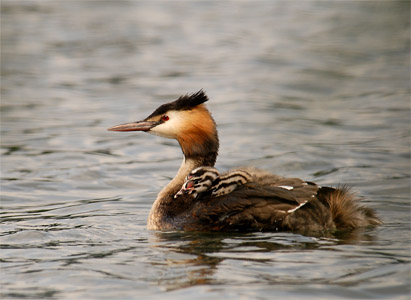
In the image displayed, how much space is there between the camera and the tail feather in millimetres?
8445

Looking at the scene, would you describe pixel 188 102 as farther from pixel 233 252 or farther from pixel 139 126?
pixel 233 252

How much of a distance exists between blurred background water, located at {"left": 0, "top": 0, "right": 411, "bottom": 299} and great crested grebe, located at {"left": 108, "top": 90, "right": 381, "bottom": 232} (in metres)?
0.17

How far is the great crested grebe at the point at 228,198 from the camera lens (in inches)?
323

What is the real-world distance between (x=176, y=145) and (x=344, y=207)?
584 centimetres

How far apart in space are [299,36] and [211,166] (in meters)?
14.6

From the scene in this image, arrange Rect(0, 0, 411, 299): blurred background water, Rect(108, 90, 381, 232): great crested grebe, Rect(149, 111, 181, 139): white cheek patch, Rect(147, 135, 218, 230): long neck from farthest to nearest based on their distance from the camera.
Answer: Rect(149, 111, 181, 139): white cheek patch, Rect(147, 135, 218, 230): long neck, Rect(108, 90, 381, 232): great crested grebe, Rect(0, 0, 411, 299): blurred background water

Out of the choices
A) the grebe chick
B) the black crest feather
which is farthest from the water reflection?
the black crest feather

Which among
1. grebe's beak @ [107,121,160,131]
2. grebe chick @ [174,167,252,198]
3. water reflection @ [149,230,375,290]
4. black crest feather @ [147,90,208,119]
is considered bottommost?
water reflection @ [149,230,375,290]

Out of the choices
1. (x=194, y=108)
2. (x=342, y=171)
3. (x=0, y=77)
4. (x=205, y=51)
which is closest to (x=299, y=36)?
(x=205, y=51)

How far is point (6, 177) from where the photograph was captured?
1170 centimetres

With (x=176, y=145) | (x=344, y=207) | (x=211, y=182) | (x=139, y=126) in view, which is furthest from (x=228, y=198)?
(x=176, y=145)

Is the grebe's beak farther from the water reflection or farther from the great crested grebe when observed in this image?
the water reflection

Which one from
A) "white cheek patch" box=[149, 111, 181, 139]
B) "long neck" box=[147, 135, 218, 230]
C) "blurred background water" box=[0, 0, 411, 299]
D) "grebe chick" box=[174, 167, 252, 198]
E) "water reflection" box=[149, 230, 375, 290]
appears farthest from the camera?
Answer: "white cheek patch" box=[149, 111, 181, 139]

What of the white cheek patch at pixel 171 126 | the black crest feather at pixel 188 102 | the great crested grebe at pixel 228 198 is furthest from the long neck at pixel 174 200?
the black crest feather at pixel 188 102
